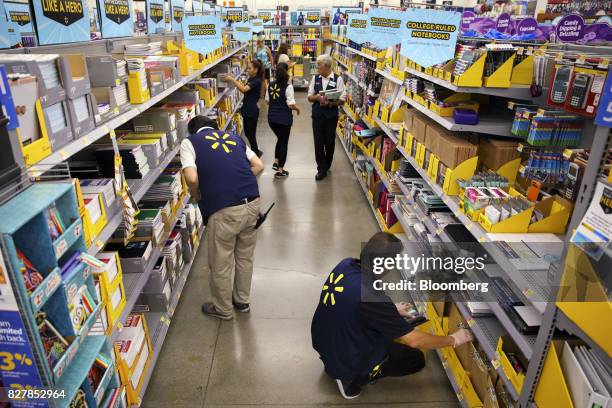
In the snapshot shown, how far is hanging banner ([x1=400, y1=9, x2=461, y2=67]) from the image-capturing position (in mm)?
2945

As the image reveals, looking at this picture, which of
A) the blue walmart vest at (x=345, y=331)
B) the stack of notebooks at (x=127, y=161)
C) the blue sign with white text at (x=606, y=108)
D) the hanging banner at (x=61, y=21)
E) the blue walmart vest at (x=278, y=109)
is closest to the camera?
the blue sign with white text at (x=606, y=108)

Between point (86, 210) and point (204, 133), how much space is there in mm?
1317

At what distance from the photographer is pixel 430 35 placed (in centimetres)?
306

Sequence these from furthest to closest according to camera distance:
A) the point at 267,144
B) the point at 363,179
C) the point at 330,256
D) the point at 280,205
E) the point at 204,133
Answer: the point at 267,144, the point at 363,179, the point at 280,205, the point at 330,256, the point at 204,133

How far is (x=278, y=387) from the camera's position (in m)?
2.91

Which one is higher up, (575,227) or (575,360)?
(575,227)

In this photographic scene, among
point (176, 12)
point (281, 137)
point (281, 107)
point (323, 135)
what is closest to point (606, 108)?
point (323, 135)

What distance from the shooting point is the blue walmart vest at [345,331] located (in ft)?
8.02

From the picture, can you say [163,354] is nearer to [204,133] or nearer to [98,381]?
[98,381]

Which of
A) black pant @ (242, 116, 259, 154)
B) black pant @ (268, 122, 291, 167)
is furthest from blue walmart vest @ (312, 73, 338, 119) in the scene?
black pant @ (242, 116, 259, 154)

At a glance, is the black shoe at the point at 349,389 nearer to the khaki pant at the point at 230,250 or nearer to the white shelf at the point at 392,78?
the khaki pant at the point at 230,250

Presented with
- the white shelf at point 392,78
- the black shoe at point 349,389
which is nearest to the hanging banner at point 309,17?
the white shelf at point 392,78

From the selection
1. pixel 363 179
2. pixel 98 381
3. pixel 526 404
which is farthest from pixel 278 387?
pixel 363 179

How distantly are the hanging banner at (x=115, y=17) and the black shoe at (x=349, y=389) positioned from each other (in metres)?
3.18
